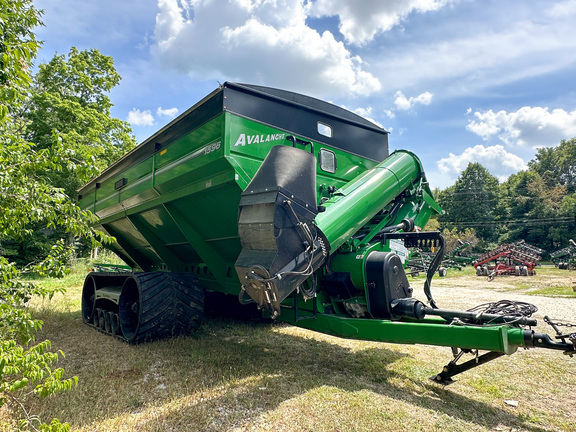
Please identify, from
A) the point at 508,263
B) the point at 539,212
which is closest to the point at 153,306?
the point at 508,263

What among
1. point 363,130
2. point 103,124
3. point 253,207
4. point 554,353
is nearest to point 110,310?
point 253,207

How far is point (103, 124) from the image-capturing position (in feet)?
64.0

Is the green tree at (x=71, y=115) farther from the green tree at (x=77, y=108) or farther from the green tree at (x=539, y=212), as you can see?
the green tree at (x=539, y=212)

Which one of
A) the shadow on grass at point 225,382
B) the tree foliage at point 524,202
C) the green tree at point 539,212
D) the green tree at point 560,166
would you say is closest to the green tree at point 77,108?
the shadow on grass at point 225,382

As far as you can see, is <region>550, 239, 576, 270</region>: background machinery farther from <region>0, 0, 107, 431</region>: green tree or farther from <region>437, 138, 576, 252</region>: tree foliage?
<region>0, 0, 107, 431</region>: green tree

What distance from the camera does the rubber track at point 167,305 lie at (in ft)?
16.9

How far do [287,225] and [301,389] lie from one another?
58.6 inches

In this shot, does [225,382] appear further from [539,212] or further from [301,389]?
[539,212]

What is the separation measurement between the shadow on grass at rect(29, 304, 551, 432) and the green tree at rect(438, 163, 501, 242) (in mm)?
45954

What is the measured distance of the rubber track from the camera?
16.9ft

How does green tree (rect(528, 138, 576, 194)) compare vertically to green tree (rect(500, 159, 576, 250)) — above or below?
above

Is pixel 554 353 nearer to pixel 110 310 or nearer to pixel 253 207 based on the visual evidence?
pixel 253 207

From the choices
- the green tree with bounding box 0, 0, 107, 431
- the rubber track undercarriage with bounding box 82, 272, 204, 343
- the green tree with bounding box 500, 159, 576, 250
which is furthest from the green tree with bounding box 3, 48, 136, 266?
the green tree with bounding box 500, 159, 576, 250

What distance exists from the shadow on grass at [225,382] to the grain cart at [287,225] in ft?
1.42
